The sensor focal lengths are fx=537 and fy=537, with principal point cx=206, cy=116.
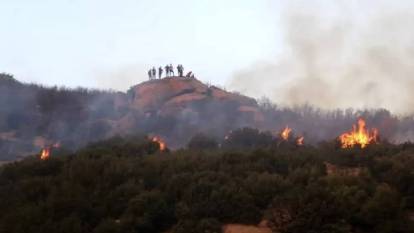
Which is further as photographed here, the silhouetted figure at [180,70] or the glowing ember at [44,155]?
the silhouetted figure at [180,70]

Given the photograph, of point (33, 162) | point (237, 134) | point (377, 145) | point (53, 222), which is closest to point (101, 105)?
point (237, 134)

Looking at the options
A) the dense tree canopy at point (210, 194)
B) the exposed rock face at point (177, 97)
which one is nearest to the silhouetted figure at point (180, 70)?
the exposed rock face at point (177, 97)

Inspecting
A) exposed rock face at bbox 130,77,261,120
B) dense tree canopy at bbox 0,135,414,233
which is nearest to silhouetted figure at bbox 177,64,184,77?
exposed rock face at bbox 130,77,261,120

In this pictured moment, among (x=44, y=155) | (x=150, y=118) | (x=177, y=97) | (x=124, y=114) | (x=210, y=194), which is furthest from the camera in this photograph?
(x=124, y=114)

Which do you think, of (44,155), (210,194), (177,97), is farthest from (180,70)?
(210,194)

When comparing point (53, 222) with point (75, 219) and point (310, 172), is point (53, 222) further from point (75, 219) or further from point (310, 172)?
point (310, 172)

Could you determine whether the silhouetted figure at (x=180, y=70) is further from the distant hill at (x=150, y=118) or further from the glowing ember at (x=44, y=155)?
the glowing ember at (x=44, y=155)

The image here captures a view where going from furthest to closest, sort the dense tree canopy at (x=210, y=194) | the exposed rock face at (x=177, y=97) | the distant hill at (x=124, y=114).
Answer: the exposed rock face at (x=177, y=97) → the distant hill at (x=124, y=114) → the dense tree canopy at (x=210, y=194)

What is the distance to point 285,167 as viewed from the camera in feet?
81.2

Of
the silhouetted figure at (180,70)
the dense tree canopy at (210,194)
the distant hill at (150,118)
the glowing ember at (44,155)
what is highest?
the silhouetted figure at (180,70)

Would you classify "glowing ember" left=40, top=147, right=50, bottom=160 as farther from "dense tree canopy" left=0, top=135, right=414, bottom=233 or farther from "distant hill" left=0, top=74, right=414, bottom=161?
"distant hill" left=0, top=74, right=414, bottom=161

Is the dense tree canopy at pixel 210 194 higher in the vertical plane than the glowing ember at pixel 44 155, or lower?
lower

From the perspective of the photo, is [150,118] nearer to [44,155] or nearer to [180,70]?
[180,70]

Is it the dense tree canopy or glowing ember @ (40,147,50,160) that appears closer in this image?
the dense tree canopy
